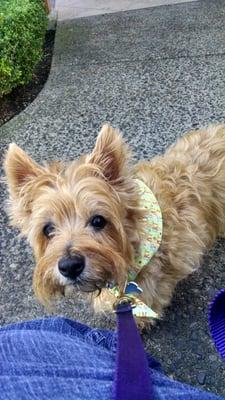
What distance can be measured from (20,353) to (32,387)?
0.75 ft

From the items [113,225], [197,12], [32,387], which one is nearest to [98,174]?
[113,225]

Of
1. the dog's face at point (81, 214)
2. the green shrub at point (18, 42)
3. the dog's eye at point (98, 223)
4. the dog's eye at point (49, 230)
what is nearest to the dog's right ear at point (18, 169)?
the dog's face at point (81, 214)

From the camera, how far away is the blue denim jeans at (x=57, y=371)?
1.51 metres

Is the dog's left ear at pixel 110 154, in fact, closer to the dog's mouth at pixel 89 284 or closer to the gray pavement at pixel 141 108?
the dog's mouth at pixel 89 284

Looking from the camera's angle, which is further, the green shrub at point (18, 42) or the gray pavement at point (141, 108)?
the green shrub at point (18, 42)

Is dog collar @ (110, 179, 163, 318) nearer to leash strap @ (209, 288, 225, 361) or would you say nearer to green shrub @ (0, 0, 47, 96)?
leash strap @ (209, 288, 225, 361)

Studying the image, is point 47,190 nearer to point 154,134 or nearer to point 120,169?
point 120,169

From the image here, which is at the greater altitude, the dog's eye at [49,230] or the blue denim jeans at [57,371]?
the blue denim jeans at [57,371]

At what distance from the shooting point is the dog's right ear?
99.6 inches

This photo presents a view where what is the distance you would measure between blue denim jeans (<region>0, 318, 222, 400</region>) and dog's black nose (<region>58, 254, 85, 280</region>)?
0.43 m

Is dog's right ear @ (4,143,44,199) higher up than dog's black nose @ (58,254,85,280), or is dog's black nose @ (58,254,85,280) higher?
dog's right ear @ (4,143,44,199)

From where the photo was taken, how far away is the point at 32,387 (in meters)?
1.52

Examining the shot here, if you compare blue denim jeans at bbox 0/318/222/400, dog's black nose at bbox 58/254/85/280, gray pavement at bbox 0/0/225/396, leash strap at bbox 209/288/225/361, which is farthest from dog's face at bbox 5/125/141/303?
leash strap at bbox 209/288/225/361

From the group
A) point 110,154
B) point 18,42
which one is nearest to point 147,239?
point 110,154
